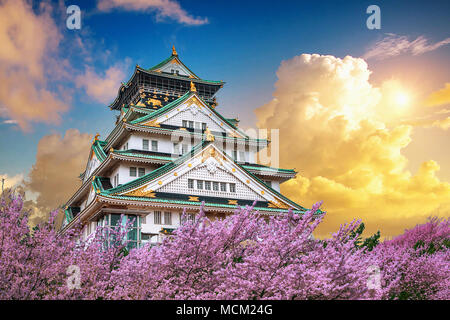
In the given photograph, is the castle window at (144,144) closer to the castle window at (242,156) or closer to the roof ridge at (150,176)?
the roof ridge at (150,176)

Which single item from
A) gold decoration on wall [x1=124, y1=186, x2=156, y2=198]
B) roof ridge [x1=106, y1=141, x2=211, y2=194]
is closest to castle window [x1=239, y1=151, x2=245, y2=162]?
roof ridge [x1=106, y1=141, x2=211, y2=194]

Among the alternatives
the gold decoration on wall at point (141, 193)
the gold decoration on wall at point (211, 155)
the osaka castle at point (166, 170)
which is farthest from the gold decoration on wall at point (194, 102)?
the gold decoration on wall at point (141, 193)

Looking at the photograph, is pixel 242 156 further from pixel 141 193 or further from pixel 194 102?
pixel 141 193

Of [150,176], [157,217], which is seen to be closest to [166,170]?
[150,176]

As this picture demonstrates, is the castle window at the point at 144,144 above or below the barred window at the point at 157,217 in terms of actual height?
above

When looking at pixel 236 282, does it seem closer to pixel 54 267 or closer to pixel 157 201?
pixel 54 267

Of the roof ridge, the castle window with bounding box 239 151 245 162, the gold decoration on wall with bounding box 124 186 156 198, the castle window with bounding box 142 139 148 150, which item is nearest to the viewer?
the roof ridge

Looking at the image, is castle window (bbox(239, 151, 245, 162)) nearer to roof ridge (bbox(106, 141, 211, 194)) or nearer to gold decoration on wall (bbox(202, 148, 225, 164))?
gold decoration on wall (bbox(202, 148, 225, 164))

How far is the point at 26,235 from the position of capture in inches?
644

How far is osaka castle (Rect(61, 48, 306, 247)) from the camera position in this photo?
34.6 metres

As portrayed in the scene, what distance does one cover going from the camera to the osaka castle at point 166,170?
113 ft

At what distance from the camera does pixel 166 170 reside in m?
36.2

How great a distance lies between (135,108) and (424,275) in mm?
33005
